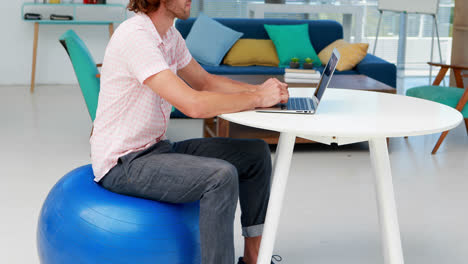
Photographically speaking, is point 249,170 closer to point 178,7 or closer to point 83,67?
point 178,7

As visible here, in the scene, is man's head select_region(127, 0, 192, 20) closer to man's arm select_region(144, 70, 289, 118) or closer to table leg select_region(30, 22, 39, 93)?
man's arm select_region(144, 70, 289, 118)

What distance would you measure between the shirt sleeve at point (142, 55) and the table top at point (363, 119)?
249 mm

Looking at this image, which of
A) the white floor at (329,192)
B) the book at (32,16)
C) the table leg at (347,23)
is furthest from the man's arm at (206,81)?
the table leg at (347,23)

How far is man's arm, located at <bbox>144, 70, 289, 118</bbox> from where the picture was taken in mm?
1759

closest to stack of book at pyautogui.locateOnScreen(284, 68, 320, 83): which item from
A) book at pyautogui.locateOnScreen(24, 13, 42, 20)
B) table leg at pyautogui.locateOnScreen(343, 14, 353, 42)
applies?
table leg at pyautogui.locateOnScreen(343, 14, 353, 42)

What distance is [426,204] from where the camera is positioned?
3.02 m

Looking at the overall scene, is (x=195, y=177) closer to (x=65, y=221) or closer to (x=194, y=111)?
(x=194, y=111)

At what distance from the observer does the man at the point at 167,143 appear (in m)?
1.73

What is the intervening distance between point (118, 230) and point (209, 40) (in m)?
3.77

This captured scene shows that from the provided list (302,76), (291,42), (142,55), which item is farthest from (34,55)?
(142,55)

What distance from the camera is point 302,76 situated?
4191 mm

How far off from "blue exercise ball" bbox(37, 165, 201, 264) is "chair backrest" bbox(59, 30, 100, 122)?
1981 millimetres

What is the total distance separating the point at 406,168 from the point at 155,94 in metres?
2.21

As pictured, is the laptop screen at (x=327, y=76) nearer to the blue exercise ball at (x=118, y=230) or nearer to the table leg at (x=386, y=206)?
the table leg at (x=386, y=206)
